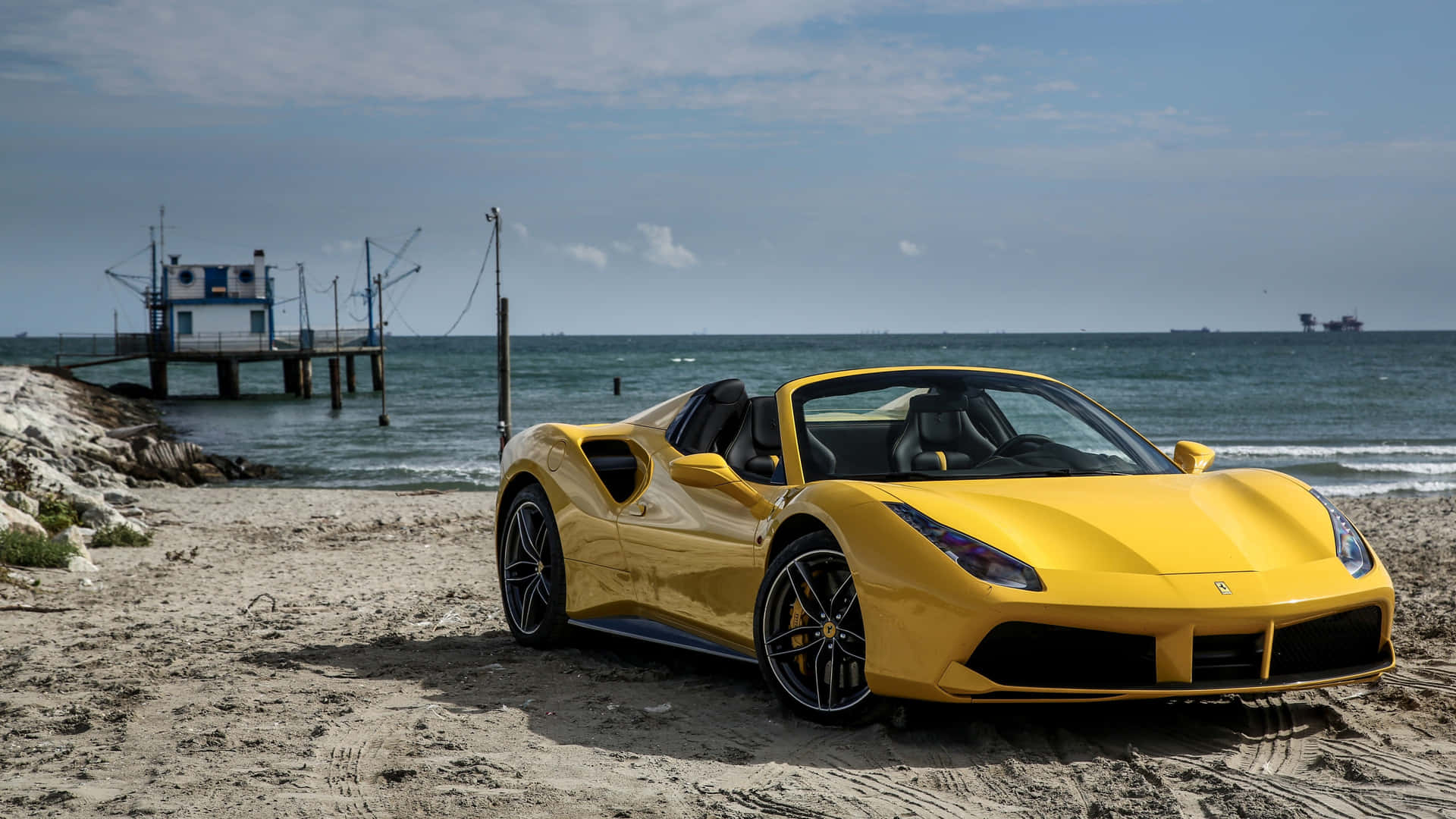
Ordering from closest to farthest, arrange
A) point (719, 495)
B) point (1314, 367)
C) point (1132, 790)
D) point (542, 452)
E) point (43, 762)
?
point (1132, 790) < point (43, 762) < point (719, 495) < point (542, 452) < point (1314, 367)

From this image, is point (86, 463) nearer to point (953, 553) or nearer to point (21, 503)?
point (21, 503)

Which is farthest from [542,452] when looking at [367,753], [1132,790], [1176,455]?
[1132,790]

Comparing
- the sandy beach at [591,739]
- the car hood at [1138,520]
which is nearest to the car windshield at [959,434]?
the car hood at [1138,520]

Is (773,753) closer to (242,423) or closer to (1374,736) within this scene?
(1374,736)

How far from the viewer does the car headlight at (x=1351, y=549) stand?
4090 millimetres

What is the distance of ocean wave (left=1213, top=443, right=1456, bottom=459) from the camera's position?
81.6 feet

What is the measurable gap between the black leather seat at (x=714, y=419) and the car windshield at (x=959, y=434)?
1.27ft

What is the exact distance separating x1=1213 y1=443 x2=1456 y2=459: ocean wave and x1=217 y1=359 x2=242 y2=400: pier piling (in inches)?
1828

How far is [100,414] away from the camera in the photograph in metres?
41.3

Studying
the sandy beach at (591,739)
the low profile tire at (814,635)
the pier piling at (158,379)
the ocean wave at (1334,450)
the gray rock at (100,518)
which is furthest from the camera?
the pier piling at (158,379)

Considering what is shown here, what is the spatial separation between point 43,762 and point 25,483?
1012cm

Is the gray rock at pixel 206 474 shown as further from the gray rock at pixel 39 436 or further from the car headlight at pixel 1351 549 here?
the car headlight at pixel 1351 549

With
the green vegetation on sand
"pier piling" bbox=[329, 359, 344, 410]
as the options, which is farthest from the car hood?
"pier piling" bbox=[329, 359, 344, 410]

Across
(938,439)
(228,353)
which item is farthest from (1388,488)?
(228,353)
